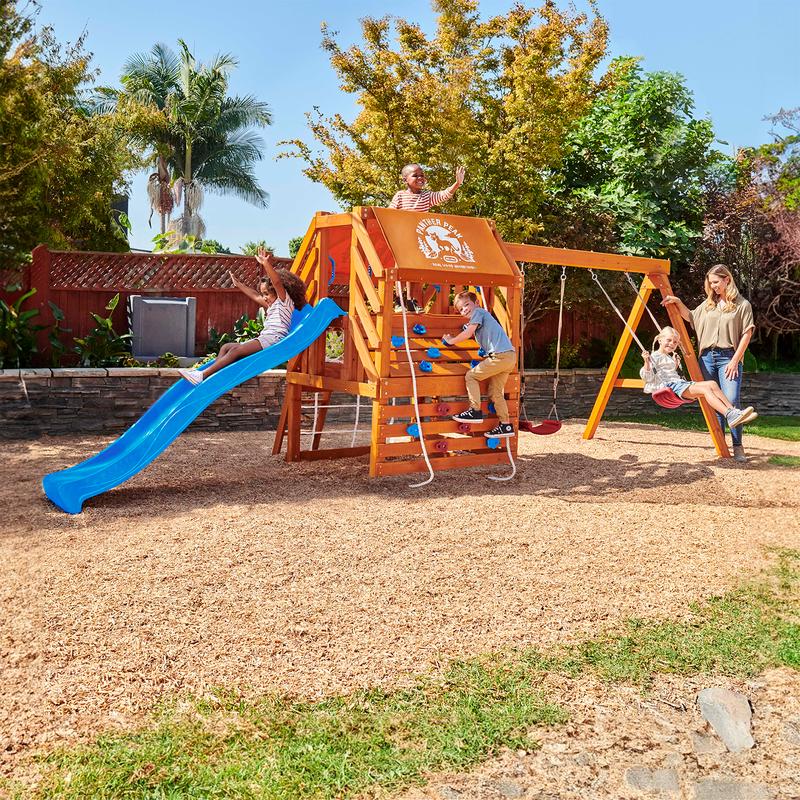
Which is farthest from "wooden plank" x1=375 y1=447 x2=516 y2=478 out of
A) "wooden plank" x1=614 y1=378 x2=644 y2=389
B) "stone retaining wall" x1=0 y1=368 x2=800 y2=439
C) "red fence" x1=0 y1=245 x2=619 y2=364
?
"red fence" x1=0 y1=245 x2=619 y2=364

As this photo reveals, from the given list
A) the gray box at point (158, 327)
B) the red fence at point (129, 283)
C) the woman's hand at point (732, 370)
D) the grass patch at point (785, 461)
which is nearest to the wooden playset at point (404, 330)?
the woman's hand at point (732, 370)

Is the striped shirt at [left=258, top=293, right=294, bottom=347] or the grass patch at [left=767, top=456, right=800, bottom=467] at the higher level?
the striped shirt at [left=258, top=293, right=294, bottom=347]

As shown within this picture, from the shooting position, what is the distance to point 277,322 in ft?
25.2

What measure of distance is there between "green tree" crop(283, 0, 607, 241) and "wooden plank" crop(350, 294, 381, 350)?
4753 mm

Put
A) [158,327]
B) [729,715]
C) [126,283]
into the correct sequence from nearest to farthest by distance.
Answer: [729,715], [158,327], [126,283]

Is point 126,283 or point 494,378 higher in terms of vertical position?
point 126,283

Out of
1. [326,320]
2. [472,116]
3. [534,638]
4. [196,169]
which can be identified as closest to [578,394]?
[472,116]

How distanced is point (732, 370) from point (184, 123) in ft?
123

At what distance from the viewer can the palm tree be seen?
135ft

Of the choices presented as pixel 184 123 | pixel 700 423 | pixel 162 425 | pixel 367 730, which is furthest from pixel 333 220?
pixel 184 123

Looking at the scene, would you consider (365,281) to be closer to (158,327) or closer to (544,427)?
(544,427)

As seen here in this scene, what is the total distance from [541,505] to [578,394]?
24.2ft

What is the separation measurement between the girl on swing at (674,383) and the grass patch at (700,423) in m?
3.46

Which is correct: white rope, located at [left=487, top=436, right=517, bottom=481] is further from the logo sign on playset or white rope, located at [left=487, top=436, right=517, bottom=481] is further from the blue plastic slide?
the blue plastic slide
